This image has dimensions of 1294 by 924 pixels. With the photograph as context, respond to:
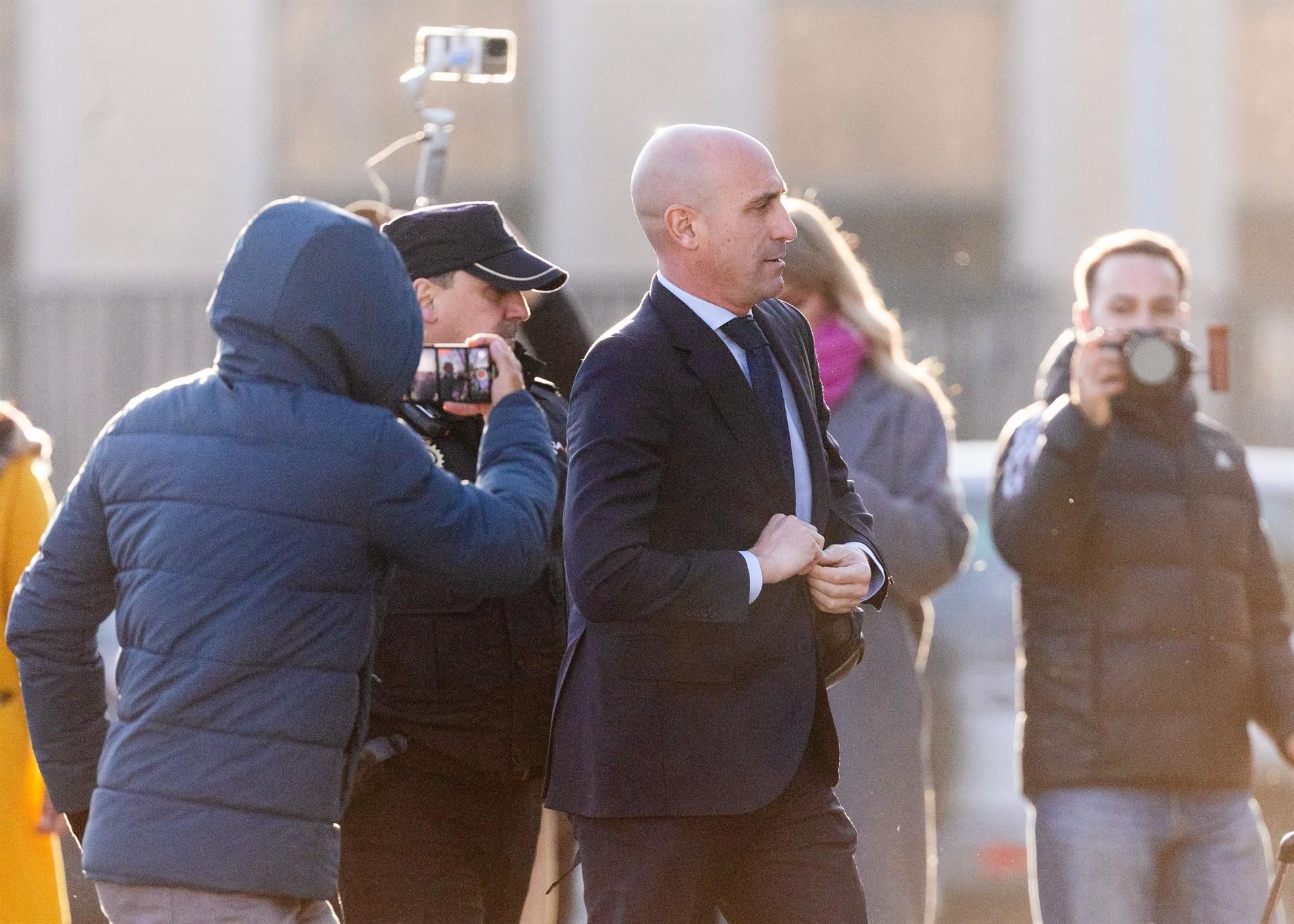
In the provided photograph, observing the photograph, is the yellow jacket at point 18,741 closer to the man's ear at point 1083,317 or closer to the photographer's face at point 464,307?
the photographer's face at point 464,307

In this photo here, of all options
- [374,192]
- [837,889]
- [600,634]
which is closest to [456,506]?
[600,634]

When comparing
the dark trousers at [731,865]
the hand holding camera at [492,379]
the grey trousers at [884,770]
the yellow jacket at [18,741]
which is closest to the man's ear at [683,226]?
the hand holding camera at [492,379]

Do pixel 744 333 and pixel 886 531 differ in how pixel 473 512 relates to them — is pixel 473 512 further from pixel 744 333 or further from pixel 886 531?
pixel 886 531

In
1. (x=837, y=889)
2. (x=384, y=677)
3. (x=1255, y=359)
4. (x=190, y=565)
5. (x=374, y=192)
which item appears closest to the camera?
(x=190, y=565)

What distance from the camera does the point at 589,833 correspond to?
3.02 metres

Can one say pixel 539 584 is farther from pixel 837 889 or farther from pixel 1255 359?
pixel 1255 359

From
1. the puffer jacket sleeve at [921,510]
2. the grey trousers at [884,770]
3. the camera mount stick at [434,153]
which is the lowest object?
the grey trousers at [884,770]

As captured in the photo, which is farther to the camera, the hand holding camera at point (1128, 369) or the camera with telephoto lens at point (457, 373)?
the hand holding camera at point (1128, 369)

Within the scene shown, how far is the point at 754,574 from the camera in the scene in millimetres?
2951

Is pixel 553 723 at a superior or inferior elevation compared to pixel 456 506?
inferior

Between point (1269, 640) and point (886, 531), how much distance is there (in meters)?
0.80

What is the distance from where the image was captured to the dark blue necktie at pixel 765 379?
309 centimetres

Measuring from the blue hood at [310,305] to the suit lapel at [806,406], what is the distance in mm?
665

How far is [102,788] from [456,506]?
61 cm
